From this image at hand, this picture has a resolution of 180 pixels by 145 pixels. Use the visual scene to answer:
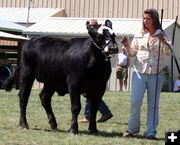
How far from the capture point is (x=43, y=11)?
33.8 meters

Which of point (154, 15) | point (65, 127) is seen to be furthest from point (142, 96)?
Answer: point (65, 127)

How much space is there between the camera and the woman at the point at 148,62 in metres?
8.48

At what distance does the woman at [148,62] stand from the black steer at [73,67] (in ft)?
1.36

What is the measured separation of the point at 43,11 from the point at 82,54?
25.3m

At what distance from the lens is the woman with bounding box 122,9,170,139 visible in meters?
8.48

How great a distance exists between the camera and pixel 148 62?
28.0ft

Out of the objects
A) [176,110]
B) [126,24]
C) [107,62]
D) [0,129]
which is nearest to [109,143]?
[107,62]

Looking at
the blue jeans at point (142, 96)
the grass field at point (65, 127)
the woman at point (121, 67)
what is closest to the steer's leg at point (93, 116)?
the grass field at point (65, 127)

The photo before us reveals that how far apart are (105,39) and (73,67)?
2.44 feet

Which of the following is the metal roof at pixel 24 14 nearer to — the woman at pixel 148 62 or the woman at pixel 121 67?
the woman at pixel 121 67

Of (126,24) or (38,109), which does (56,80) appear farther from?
(126,24)

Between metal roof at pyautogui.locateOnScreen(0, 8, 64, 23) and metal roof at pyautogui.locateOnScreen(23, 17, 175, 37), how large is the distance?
6.91ft

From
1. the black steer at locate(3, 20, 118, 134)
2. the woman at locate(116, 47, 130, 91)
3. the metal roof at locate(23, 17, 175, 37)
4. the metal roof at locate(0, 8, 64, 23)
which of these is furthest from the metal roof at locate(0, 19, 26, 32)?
the black steer at locate(3, 20, 118, 134)

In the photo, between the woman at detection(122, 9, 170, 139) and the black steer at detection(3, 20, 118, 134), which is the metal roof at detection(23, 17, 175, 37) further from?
the woman at detection(122, 9, 170, 139)
